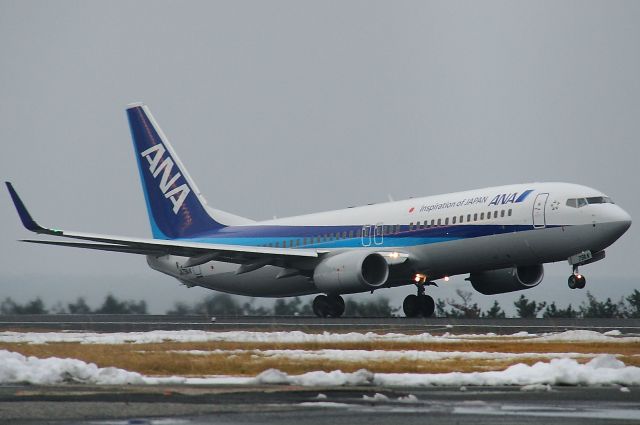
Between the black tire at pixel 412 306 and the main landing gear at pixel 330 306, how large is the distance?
2530 mm

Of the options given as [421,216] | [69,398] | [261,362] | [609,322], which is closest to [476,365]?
[261,362]

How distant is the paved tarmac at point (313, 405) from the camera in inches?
535

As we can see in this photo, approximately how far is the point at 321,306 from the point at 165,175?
1202cm

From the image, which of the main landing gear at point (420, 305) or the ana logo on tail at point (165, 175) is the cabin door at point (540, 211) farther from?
the ana logo on tail at point (165, 175)

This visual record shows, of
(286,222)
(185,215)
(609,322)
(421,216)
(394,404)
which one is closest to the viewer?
(394,404)

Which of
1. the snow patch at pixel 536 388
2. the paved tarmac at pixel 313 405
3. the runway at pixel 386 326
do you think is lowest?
the paved tarmac at pixel 313 405

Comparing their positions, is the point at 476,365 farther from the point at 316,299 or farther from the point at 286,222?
the point at 286,222

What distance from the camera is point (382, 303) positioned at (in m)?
51.0

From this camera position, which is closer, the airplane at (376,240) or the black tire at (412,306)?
the airplane at (376,240)

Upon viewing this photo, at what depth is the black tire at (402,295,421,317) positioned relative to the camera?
47.0 meters

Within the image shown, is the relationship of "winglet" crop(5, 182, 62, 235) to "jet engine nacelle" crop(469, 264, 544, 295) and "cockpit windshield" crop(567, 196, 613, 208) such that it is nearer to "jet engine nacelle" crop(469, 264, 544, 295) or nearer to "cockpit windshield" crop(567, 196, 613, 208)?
"jet engine nacelle" crop(469, 264, 544, 295)

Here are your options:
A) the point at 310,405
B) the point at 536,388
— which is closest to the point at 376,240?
the point at 536,388

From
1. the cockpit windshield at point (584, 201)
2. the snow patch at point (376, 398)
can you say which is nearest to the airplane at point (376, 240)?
the cockpit windshield at point (584, 201)

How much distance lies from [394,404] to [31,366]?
6.10 m
